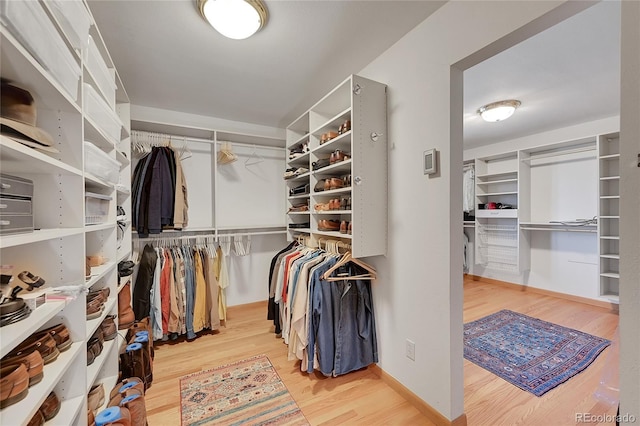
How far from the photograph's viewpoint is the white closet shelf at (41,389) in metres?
0.71

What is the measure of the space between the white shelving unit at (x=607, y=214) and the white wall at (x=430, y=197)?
3.25 meters

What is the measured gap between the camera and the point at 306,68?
82.5 inches

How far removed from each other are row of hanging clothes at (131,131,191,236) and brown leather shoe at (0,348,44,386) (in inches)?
69.5

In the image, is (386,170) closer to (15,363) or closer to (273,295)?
(273,295)

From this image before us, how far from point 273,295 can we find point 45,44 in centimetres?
227

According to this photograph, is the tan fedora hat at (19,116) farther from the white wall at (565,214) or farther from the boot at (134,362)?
the white wall at (565,214)

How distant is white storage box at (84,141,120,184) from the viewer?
122cm

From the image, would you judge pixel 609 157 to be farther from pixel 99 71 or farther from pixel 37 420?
pixel 37 420

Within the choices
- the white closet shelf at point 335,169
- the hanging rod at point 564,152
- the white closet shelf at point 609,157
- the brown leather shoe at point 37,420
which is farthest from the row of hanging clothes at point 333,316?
the hanging rod at point 564,152

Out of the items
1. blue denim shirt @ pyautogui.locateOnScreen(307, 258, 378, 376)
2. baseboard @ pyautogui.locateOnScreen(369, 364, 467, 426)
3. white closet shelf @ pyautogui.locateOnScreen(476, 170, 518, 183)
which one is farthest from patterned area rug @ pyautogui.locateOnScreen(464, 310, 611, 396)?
white closet shelf @ pyautogui.locateOnScreen(476, 170, 518, 183)

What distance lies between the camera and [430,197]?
159 cm

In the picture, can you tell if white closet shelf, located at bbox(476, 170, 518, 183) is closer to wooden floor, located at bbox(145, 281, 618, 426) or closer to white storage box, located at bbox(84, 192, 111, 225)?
wooden floor, located at bbox(145, 281, 618, 426)

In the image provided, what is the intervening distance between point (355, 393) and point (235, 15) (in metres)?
2.52

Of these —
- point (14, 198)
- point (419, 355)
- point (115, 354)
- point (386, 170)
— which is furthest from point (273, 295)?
point (14, 198)
